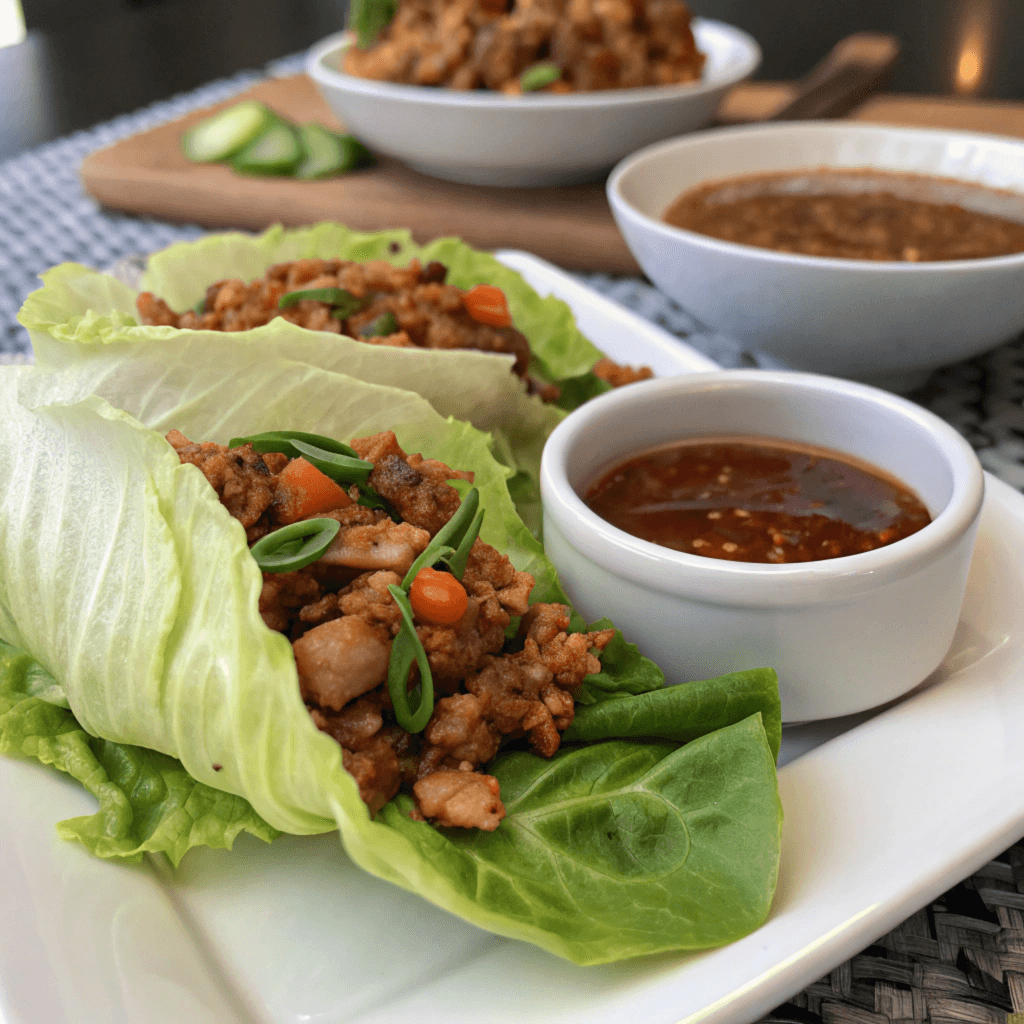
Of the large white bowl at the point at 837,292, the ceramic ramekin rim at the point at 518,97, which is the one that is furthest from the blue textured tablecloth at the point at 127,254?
the ceramic ramekin rim at the point at 518,97

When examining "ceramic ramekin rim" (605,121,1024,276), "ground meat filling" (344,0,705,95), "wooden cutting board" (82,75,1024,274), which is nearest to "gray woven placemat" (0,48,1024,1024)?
"wooden cutting board" (82,75,1024,274)

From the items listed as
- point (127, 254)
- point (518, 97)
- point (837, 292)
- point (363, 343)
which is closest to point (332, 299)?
point (363, 343)

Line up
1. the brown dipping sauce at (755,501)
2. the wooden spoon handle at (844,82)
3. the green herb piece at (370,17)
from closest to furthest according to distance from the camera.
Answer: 1. the brown dipping sauce at (755,501)
2. the green herb piece at (370,17)
3. the wooden spoon handle at (844,82)

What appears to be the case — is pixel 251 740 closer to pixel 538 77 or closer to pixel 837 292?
pixel 837 292

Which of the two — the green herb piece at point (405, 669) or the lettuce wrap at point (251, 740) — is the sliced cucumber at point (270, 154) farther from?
the green herb piece at point (405, 669)

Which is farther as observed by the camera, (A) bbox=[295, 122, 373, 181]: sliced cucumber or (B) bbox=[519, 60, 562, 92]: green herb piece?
(A) bbox=[295, 122, 373, 181]: sliced cucumber

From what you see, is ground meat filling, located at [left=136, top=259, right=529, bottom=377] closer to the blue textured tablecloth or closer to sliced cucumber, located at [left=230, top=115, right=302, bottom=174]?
the blue textured tablecloth
